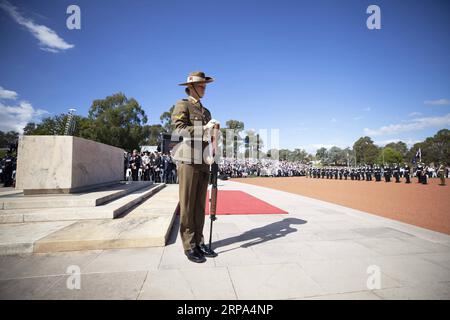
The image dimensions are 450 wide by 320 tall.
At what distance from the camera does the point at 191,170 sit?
306 cm

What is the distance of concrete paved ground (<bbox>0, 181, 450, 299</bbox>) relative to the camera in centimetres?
212

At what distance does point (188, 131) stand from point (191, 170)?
0.57 m

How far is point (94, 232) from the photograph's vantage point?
3.51m

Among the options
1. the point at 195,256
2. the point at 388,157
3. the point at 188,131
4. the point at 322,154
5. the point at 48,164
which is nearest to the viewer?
the point at 195,256

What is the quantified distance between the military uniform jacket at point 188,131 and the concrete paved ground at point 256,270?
4.75ft

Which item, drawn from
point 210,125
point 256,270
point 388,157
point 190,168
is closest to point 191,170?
point 190,168

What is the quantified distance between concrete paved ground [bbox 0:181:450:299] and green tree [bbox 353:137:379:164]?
10803 cm

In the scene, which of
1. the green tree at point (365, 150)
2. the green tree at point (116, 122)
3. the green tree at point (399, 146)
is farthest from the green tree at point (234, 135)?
the green tree at point (399, 146)

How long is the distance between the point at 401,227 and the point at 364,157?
11063 cm

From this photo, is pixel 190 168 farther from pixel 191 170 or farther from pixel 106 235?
pixel 106 235

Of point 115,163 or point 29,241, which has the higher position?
point 115,163

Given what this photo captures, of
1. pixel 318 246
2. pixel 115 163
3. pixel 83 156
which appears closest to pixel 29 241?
pixel 83 156
